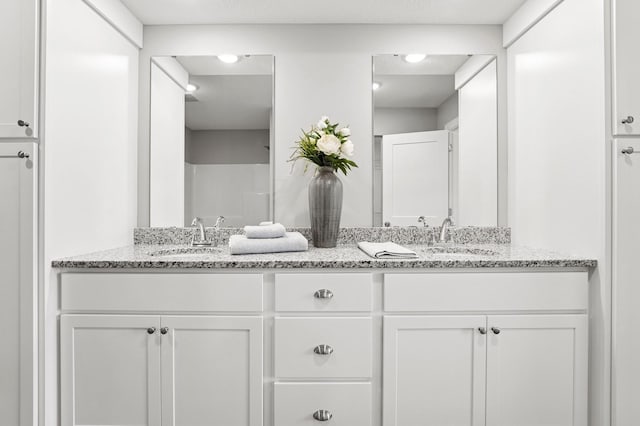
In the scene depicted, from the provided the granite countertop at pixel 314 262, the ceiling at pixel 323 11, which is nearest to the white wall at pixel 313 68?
the ceiling at pixel 323 11

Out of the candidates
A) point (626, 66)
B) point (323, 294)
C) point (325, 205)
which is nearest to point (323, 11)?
point (325, 205)

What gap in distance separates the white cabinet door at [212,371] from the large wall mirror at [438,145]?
3.27 feet

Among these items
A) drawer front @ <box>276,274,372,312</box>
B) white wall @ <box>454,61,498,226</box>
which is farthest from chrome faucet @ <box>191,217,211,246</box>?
white wall @ <box>454,61,498,226</box>

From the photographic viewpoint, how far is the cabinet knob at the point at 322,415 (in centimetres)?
144

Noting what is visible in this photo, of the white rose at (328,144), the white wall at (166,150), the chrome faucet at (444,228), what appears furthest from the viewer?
the white wall at (166,150)

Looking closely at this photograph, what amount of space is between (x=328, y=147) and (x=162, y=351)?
3.67ft

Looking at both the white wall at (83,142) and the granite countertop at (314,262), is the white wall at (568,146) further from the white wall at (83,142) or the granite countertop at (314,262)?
the white wall at (83,142)

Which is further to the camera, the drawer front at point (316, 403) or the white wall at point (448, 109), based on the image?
the white wall at point (448, 109)

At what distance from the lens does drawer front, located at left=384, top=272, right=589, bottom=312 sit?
1462 mm

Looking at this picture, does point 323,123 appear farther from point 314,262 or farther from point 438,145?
point 314,262

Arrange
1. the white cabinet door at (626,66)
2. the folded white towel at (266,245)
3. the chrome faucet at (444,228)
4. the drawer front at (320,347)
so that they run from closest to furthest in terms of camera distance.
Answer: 1. the white cabinet door at (626,66)
2. the drawer front at (320,347)
3. the folded white towel at (266,245)
4. the chrome faucet at (444,228)

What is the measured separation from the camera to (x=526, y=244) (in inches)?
74.9

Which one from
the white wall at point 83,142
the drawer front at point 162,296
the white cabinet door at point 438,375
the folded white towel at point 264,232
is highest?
the white wall at point 83,142

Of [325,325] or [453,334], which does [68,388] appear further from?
[453,334]
